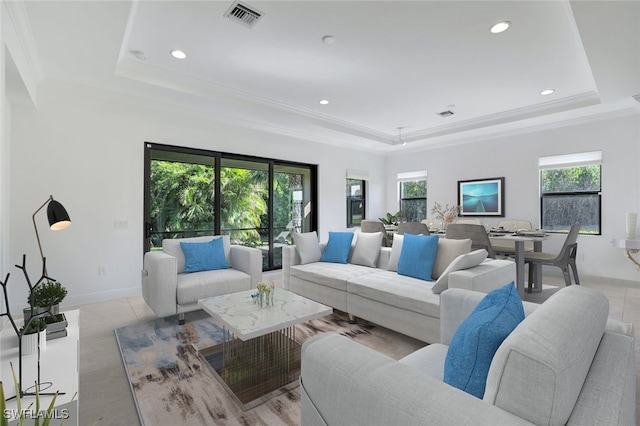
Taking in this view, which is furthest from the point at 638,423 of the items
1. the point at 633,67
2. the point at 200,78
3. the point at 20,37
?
the point at 20,37

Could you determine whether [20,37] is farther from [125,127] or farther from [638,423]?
[638,423]

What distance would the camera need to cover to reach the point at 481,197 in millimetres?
6027

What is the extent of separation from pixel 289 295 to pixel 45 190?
10.2 ft

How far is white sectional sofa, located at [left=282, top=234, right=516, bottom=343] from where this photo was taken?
8.02ft

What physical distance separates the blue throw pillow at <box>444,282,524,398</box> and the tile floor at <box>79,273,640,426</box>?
1.55 meters

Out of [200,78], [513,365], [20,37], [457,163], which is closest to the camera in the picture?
[513,365]

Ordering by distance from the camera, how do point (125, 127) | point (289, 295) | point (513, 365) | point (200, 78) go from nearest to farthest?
point (513, 365) < point (289, 295) < point (200, 78) < point (125, 127)

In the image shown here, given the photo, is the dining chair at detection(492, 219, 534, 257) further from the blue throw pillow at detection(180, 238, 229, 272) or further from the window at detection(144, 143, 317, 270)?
the blue throw pillow at detection(180, 238, 229, 272)

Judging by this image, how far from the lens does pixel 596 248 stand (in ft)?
15.6

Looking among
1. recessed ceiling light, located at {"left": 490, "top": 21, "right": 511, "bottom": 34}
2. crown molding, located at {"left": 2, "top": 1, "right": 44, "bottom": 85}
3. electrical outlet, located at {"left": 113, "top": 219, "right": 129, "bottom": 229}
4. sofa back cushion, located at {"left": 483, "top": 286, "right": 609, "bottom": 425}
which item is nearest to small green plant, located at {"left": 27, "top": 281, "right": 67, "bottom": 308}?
crown molding, located at {"left": 2, "top": 1, "right": 44, "bottom": 85}

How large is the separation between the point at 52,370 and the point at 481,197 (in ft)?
21.1

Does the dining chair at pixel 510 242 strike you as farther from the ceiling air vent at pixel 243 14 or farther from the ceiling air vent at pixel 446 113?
the ceiling air vent at pixel 243 14

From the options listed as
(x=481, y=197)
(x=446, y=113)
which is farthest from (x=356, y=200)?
(x=446, y=113)

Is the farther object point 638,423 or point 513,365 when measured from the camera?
point 638,423
